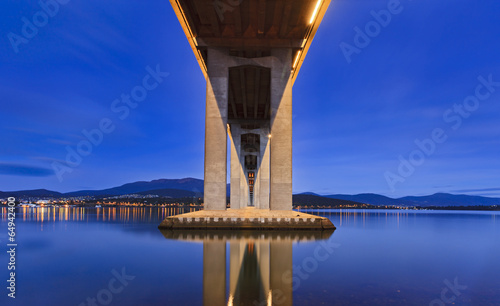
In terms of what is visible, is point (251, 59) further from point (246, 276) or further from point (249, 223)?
point (246, 276)

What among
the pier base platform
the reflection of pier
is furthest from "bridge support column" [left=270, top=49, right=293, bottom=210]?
the reflection of pier

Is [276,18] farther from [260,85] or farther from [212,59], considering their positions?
[260,85]

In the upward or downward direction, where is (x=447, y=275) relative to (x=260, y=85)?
downward

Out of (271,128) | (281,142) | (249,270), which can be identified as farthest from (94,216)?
(249,270)

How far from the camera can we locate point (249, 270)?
1100cm

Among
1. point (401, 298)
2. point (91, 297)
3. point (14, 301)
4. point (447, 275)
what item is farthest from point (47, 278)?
point (447, 275)

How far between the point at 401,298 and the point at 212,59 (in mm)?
23975

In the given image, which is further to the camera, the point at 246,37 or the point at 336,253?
the point at 246,37

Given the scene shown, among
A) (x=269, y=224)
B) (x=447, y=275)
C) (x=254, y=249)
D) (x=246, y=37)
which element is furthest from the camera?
(x=246, y=37)

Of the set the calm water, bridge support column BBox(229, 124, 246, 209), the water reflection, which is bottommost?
the water reflection

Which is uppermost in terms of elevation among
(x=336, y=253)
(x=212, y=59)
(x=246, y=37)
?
(x=246, y=37)

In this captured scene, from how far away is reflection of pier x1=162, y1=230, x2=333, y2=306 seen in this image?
7.70 metres

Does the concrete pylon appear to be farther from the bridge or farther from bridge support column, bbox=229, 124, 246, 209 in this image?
bridge support column, bbox=229, 124, 246, 209

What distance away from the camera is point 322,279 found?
10086 millimetres
